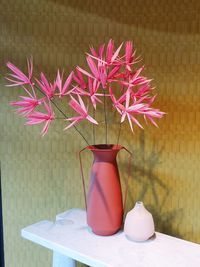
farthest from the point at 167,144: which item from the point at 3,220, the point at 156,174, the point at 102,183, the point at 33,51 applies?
the point at 3,220

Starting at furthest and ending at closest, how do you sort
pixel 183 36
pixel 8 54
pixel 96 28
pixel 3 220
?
pixel 3 220 → pixel 8 54 → pixel 96 28 → pixel 183 36

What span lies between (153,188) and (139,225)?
25 centimetres

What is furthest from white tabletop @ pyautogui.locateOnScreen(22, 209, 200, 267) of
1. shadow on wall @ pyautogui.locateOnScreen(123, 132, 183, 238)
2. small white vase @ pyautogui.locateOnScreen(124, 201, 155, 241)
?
shadow on wall @ pyautogui.locateOnScreen(123, 132, 183, 238)

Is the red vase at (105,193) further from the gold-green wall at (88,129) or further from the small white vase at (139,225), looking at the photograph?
the gold-green wall at (88,129)

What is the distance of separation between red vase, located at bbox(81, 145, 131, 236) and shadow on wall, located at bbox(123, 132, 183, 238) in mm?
205

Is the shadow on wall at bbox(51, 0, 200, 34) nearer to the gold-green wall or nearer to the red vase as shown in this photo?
the gold-green wall

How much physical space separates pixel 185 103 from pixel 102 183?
42 centimetres

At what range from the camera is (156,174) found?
1.21 metres

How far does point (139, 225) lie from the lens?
999mm

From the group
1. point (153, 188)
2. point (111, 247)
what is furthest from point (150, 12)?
point (111, 247)

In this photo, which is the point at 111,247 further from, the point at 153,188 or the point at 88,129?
the point at 88,129

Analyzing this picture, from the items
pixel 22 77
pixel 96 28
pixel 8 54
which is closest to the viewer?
pixel 22 77

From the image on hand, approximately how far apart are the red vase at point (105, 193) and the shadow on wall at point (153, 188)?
205 mm

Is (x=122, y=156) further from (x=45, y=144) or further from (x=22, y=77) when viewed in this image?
(x=22, y=77)
